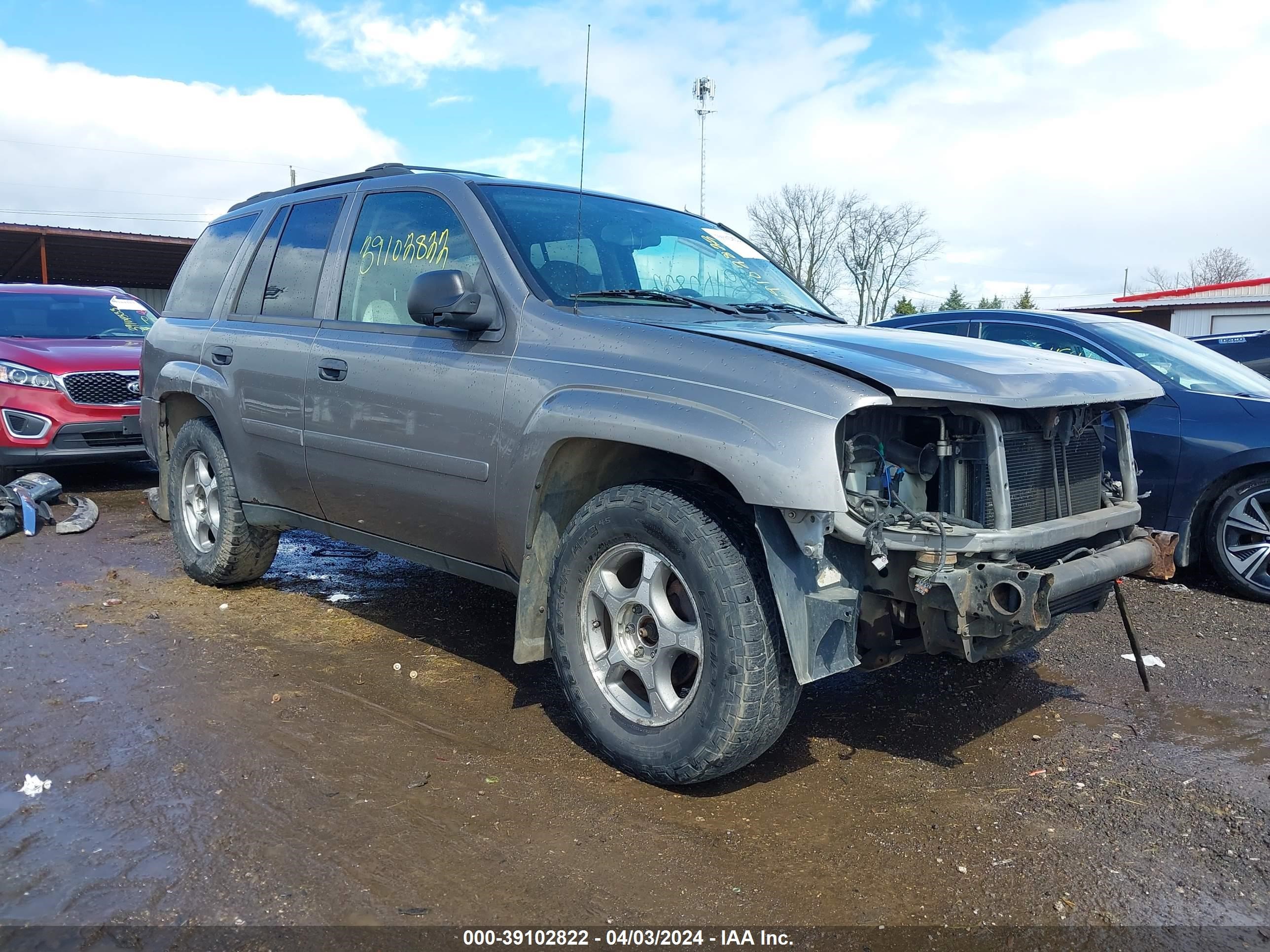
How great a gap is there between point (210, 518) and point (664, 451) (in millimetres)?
3272

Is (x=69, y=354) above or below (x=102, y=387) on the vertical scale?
above

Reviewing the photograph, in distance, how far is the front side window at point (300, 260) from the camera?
14.6 feet

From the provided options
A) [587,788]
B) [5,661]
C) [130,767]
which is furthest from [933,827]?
[5,661]

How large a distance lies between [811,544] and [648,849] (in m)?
Result: 0.99

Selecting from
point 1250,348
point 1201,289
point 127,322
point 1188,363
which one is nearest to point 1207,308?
point 1201,289

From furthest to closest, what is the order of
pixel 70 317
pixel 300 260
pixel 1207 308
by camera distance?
1. pixel 1207 308
2. pixel 70 317
3. pixel 300 260

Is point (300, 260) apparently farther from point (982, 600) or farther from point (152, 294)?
point (152, 294)

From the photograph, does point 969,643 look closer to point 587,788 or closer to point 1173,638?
point 587,788

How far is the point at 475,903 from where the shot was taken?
2477 millimetres

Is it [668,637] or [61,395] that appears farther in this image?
[61,395]

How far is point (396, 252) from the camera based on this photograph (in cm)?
408

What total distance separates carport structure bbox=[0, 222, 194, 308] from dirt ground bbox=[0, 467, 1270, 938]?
2006cm

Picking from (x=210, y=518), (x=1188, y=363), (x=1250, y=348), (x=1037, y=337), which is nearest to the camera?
(x=210, y=518)

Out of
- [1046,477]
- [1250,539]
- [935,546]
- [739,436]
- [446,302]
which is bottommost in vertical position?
[1250,539]
